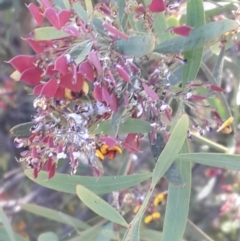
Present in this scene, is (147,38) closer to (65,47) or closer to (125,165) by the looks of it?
(65,47)

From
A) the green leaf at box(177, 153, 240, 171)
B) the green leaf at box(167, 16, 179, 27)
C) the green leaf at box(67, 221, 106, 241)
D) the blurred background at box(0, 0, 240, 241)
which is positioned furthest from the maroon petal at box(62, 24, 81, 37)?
the blurred background at box(0, 0, 240, 241)

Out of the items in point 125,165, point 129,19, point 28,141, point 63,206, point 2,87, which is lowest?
point 63,206

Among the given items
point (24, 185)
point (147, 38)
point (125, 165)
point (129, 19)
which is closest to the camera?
point (147, 38)

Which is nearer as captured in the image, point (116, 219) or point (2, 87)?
point (116, 219)

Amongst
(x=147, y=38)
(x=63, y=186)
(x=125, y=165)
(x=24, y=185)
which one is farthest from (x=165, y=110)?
(x=24, y=185)

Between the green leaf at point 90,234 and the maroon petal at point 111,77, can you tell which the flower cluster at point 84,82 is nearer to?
the maroon petal at point 111,77

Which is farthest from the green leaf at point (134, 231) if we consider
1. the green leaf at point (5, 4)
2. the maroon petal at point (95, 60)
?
the green leaf at point (5, 4)

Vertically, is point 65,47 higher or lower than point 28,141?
higher

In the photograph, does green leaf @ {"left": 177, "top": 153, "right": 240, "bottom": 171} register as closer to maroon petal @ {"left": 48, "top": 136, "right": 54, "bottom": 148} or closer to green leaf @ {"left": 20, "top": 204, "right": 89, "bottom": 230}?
maroon petal @ {"left": 48, "top": 136, "right": 54, "bottom": 148}
